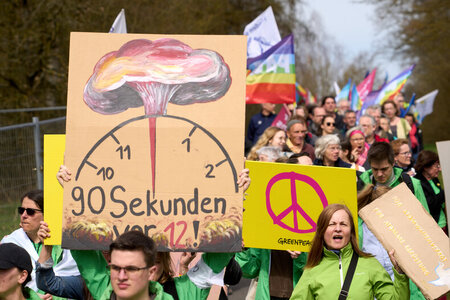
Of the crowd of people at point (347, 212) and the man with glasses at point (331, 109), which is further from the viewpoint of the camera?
the man with glasses at point (331, 109)

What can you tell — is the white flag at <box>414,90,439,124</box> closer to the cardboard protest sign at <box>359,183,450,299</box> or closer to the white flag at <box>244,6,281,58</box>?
the white flag at <box>244,6,281,58</box>

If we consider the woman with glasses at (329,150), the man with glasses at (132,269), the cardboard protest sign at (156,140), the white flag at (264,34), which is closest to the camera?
the man with glasses at (132,269)

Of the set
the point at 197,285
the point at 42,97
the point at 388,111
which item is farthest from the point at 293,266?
the point at 42,97

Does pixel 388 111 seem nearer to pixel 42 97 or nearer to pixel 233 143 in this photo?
pixel 42 97

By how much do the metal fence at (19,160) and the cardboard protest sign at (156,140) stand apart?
5901mm

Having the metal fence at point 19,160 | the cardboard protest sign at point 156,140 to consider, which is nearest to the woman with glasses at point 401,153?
the metal fence at point 19,160

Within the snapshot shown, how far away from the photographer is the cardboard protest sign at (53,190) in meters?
5.17

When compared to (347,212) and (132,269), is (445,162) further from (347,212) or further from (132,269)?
(132,269)

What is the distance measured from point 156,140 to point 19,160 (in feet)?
22.3

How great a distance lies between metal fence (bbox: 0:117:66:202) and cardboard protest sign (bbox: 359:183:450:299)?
20.4 feet

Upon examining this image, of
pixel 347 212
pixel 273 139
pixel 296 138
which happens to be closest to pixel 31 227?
pixel 347 212

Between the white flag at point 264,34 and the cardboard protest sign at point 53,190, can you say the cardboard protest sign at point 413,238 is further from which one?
the white flag at point 264,34

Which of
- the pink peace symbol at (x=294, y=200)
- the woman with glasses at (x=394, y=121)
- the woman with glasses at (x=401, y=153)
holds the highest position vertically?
the woman with glasses at (x=394, y=121)

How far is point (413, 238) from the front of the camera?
17.6 ft
